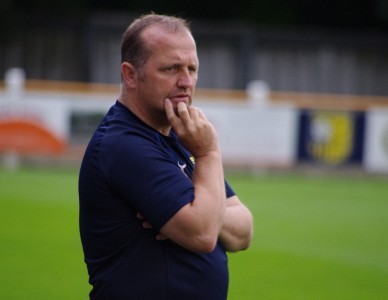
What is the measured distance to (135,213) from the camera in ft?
11.4

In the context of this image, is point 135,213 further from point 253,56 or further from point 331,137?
point 253,56

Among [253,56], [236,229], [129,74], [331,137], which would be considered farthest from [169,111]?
[253,56]

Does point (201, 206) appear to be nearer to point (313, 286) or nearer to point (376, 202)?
point (313, 286)

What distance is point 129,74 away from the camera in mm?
3586

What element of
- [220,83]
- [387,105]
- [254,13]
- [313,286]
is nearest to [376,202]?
[387,105]

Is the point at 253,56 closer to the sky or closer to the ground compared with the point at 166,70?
closer to the ground

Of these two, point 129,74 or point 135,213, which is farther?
point 129,74

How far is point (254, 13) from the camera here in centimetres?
3159

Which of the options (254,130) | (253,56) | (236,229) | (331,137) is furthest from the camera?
(253,56)

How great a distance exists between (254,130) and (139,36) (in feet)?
55.1

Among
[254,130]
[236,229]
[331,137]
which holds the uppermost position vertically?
[236,229]

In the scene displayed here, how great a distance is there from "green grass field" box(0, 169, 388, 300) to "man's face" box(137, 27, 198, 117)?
463 cm

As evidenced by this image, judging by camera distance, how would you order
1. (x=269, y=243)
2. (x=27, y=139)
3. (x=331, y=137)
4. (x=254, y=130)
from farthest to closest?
(x=331, y=137)
(x=254, y=130)
(x=27, y=139)
(x=269, y=243)

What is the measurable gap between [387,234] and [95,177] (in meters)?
9.26
